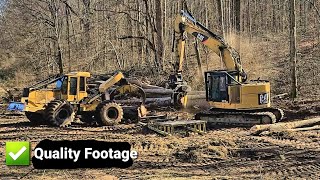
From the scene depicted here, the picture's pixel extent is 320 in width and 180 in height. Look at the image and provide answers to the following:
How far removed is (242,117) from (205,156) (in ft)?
19.8

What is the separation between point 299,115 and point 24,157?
11.4 m

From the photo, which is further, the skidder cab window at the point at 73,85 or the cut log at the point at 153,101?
the cut log at the point at 153,101

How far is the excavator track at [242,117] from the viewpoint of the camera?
16.1 metres

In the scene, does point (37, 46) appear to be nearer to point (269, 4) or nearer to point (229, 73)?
point (269, 4)

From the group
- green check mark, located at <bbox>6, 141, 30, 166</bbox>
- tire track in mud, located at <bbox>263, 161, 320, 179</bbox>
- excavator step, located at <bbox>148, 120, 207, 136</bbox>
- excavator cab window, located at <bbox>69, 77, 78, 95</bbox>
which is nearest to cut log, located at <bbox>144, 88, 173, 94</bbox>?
excavator cab window, located at <bbox>69, 77, 78, 95</bbox>

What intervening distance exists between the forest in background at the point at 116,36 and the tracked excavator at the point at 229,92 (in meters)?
12.6

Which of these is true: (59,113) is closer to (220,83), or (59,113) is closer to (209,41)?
(220,83)

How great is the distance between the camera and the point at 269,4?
47750mm

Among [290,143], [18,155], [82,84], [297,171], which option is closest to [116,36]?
[82,84]

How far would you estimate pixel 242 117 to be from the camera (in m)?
16.4

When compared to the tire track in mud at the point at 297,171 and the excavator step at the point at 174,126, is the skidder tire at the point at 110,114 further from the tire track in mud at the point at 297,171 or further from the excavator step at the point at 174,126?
the tire track in mud at the point at 297,171

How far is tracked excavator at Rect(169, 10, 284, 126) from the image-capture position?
16.4 metres

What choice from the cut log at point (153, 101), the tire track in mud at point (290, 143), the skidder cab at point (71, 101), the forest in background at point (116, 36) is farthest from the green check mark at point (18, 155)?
the forest in background at point (116, 36)

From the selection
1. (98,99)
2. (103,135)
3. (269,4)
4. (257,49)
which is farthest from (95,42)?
(103,135)
